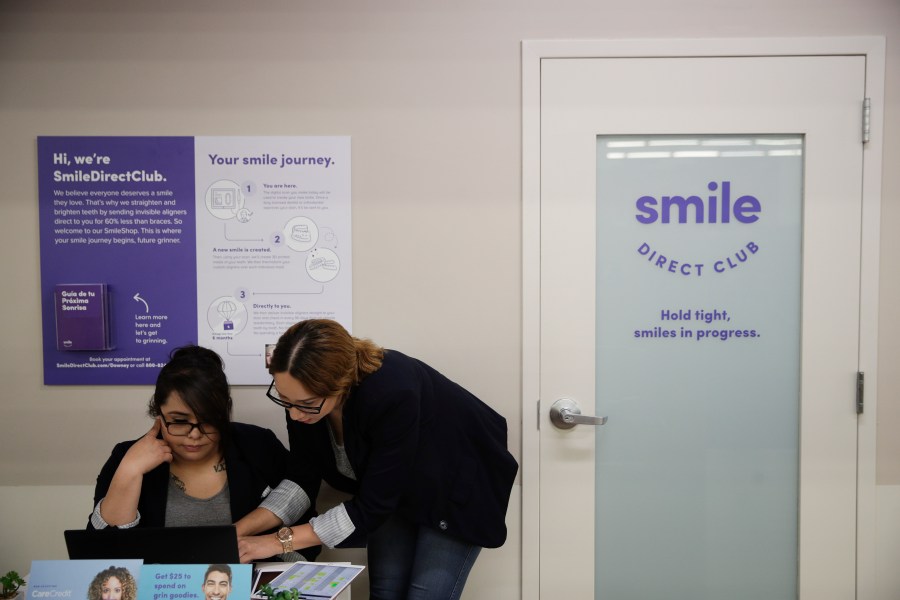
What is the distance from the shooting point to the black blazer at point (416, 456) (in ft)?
4.66

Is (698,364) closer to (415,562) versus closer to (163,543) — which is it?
(415,562)

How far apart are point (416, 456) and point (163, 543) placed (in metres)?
0.63

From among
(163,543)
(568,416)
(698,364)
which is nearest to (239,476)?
(163,543)

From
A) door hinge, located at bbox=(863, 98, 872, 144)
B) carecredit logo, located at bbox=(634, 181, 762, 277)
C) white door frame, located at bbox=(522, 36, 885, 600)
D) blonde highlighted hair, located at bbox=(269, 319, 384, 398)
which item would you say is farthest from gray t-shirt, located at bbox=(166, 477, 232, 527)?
door hinge, located at bbox=(863, 98, 872, 144)

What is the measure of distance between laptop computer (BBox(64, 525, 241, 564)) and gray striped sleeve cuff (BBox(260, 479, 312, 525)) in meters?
0.26

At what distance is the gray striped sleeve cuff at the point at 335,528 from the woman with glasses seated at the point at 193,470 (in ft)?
0.57

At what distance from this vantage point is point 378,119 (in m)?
1.83

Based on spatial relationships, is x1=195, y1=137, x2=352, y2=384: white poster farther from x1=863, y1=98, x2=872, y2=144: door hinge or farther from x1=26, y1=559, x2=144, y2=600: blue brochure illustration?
x1=863, y1=98, x2=872, y2=144: door hinge

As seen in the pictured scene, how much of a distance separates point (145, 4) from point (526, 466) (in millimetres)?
1981

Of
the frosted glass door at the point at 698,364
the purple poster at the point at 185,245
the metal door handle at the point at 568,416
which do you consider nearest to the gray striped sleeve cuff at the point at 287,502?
the purple poster at the point at 185,245

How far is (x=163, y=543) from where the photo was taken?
126cm

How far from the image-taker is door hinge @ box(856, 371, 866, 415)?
1804 mm

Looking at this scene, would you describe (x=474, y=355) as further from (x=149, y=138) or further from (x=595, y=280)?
(x=149, y=138)

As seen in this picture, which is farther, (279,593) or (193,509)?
(193,509)
